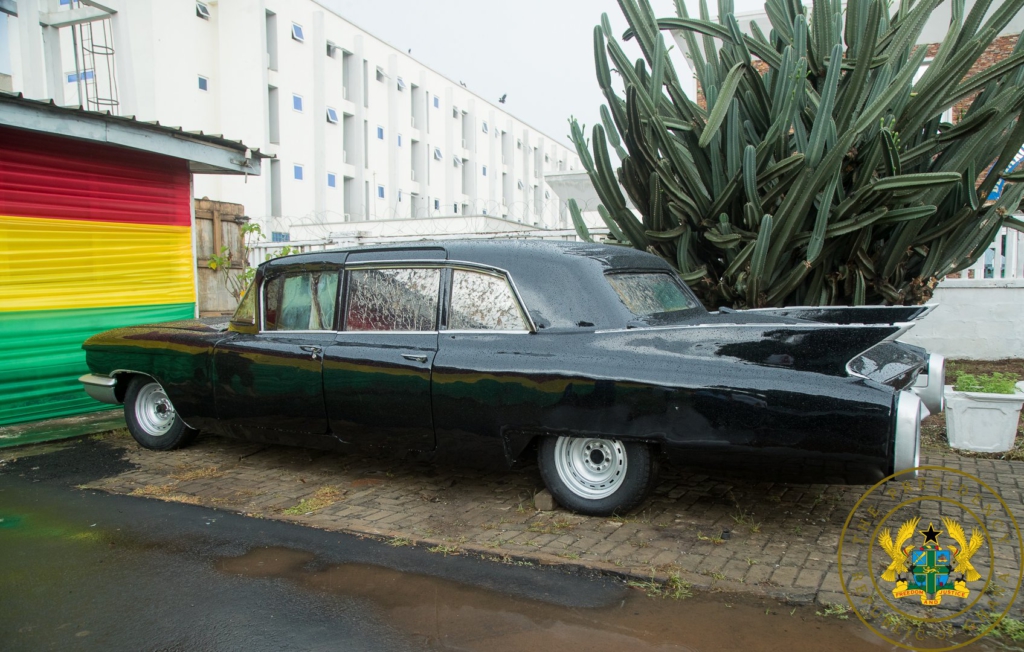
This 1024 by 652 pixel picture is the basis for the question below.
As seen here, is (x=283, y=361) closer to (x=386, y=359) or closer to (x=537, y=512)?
(x=386, y=359)

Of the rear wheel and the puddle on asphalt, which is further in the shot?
the rear wheel

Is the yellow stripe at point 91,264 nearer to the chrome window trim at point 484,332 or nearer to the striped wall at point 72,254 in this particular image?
the striped wall at point 72,254

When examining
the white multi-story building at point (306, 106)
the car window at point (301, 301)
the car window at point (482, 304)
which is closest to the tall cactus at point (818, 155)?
the car window at point (482, 304)

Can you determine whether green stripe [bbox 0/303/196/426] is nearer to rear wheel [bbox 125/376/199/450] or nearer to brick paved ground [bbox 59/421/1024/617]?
rear wheel [bbox 125/376/199/450]

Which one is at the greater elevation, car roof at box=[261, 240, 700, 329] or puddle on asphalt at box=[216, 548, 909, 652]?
car roof at box=[261, 240, 700, 329]

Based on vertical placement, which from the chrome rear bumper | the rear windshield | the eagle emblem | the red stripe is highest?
the red stripe

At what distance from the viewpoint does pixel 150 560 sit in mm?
3918

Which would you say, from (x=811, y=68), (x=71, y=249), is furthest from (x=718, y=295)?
(x=71, y=249)

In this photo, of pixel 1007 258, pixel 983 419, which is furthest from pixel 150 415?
pixel 1007 258

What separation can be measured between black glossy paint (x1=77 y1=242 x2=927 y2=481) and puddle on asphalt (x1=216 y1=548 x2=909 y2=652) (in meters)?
0.84

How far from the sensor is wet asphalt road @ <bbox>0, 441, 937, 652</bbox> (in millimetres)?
3035

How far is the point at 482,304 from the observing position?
465 centimetres

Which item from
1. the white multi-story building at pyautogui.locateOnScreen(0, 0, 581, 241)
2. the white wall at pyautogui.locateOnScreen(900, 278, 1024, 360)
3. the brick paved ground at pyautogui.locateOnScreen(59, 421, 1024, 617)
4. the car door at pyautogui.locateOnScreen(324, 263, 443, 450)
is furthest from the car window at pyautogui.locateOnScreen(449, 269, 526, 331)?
the white multi-story building at pyautogui.locateOnScreen(0, 0, 581, 241)

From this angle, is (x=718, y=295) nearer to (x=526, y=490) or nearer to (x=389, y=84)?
(x=526, y=490)
